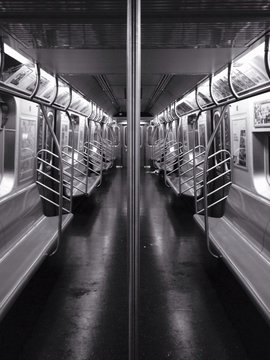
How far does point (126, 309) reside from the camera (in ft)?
9.73

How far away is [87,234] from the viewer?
535cm

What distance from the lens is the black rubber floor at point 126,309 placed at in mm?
2395

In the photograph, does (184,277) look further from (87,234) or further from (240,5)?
(240,5)

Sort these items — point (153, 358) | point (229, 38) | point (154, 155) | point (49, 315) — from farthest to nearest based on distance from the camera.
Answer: point (154, 155)
point (49, 315)
point (153, 358)
point (229, 38)

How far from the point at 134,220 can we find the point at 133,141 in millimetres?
345

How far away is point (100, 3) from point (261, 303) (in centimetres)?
233

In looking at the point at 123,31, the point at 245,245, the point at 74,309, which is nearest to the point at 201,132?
the point at 245,245

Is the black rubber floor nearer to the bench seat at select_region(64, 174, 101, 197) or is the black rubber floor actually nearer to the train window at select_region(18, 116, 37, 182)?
the train window at select_region(18, 116, 37, 182)

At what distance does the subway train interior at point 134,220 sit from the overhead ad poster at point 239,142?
17 millimetres

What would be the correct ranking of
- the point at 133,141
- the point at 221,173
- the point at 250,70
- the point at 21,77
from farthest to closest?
1. the point at 221,173
2. the point at 21,77
3. the point at 250,70
4. the point at 133,141

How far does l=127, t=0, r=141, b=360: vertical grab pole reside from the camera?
128 centimetres

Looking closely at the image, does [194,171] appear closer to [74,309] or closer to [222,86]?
[222,86]

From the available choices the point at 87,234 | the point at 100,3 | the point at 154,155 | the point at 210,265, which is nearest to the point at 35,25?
the point at 100,3

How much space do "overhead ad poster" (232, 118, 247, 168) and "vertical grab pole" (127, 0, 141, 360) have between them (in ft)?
11.9
